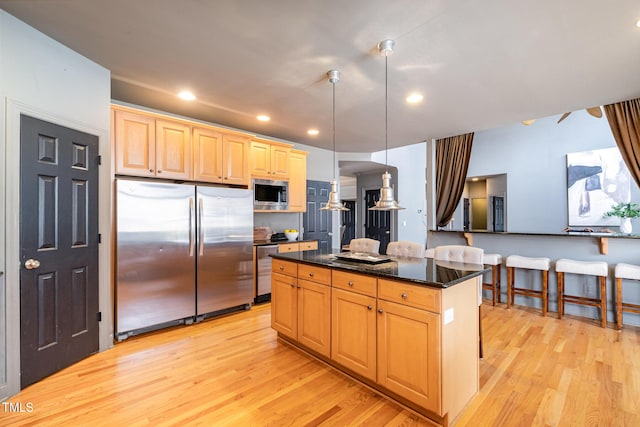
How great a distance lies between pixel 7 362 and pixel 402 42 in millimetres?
3731

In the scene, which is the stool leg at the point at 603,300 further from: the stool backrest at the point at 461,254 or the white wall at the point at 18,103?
the white wall at the point at 18,103

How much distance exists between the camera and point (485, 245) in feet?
15.0

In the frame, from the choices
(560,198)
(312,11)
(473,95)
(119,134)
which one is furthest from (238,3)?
(560,198)

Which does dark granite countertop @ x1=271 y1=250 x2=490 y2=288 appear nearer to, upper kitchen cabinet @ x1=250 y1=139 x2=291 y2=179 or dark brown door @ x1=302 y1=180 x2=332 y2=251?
upper kitchen cabinet @ x1=250 y1=139 x2=291 y2=179

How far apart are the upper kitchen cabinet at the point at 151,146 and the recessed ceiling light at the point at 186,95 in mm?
302

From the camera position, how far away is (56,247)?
240 centimetres

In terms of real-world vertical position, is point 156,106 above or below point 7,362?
above

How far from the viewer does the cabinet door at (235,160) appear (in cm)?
393

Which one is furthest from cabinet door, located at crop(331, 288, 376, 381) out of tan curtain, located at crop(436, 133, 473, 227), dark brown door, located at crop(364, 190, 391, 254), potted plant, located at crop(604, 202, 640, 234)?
dark brown door, located at crop(364, 190, 391, 254)

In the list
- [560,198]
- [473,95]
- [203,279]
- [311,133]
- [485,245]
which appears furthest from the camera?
[560,198]

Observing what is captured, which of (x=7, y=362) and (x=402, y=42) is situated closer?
(x=7, y=362)

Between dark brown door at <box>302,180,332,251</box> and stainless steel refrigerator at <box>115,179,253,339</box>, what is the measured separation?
1781 mm

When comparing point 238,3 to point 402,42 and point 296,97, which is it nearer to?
point 402,42

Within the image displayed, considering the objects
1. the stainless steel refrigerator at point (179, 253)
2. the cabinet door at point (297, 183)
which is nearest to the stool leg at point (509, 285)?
the cabinet door at point (297, 183)
